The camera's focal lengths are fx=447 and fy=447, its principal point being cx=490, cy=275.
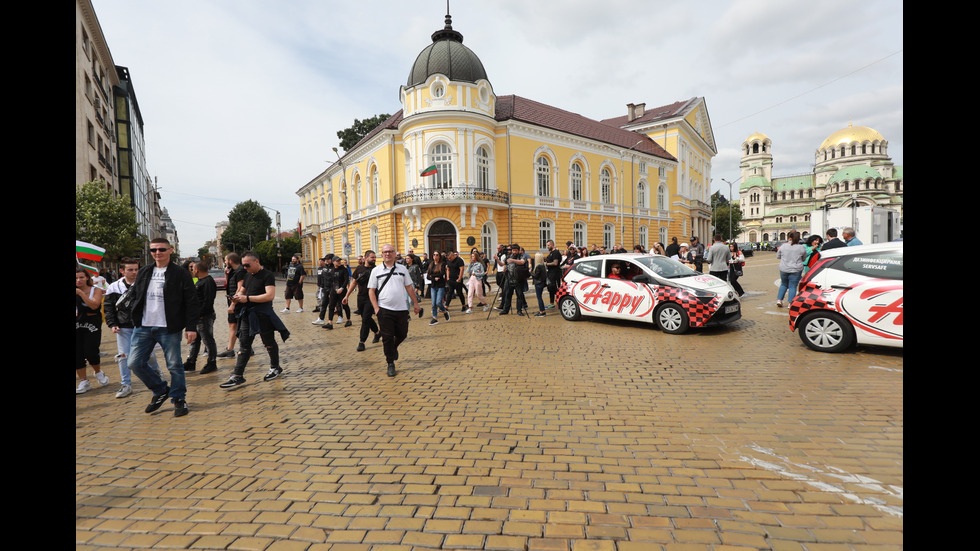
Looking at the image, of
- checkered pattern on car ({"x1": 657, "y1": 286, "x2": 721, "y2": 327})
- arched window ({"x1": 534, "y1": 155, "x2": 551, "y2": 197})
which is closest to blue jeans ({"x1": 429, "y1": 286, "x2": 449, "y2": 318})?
checkered pattern on car ({"x1": 657, "y1": 286, "x2": 721, "y2": 327})

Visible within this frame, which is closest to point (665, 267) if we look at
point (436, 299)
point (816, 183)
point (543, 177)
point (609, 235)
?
point (436, 299)

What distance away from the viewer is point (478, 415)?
4.41 m

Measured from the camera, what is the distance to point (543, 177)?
30.9m

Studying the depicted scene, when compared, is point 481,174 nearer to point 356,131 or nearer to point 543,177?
point 543,177

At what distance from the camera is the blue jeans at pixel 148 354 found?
4.79 metres

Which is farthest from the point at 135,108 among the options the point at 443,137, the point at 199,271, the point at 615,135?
the point at 199,271

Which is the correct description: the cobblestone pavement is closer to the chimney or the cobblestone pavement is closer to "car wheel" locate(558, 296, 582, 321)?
"car wheel" locate(558, 296, 582, 321)

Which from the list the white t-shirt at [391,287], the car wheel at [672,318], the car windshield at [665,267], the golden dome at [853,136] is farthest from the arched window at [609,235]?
the golden dome at [853,136]

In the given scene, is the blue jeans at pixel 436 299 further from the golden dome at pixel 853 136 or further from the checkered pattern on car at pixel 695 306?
the golden dome at pixel 853 136

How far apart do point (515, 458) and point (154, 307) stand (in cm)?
421

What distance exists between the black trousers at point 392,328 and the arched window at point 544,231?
24.6 meters

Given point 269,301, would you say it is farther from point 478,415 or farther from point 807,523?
point 807,523

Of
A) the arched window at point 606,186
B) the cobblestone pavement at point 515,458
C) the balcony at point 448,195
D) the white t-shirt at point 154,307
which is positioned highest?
the arched window at point 606,186

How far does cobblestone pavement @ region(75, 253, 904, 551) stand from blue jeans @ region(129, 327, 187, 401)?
353 mm
